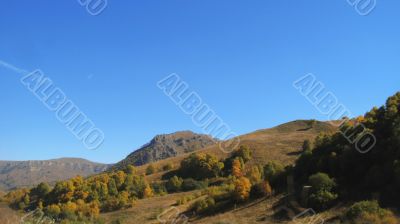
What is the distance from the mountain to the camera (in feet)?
522

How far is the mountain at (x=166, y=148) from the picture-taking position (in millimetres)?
159038

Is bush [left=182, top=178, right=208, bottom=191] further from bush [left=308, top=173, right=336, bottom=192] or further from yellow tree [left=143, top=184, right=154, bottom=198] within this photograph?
bush [left=308, top=173, right=336, bottom=192]

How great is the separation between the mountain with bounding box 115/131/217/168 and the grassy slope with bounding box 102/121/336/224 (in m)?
64.1

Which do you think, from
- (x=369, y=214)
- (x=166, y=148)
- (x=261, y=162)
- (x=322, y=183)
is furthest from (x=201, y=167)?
(x=166, y=148)

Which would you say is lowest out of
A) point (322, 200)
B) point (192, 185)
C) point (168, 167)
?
point (322, 200)

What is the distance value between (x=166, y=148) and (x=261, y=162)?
10205 cm

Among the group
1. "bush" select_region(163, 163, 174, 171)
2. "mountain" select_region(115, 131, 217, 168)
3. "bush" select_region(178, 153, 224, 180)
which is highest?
"mountain" select_region(115, 131, 217, 168)

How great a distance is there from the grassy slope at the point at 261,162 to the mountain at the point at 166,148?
210ft

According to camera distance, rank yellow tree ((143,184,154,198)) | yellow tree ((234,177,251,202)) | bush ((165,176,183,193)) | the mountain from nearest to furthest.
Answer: yellow tree ((234,177,251,202)) < yellow tree ((143,184,154,198)) < bush ((165,176,183,193)) < the mountain

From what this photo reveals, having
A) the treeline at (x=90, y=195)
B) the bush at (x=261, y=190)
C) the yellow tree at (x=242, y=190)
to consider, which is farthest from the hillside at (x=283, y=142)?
the bush at (x=261, y=190)

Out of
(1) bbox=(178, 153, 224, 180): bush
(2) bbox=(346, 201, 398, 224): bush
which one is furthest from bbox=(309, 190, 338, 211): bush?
(1) bbox=(178, 153, 224, 180): bush

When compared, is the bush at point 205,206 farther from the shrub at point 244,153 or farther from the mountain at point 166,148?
the mountain at point 166,148

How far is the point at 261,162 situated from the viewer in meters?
69.4

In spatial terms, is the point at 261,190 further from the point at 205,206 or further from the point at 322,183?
the point at 322,183
